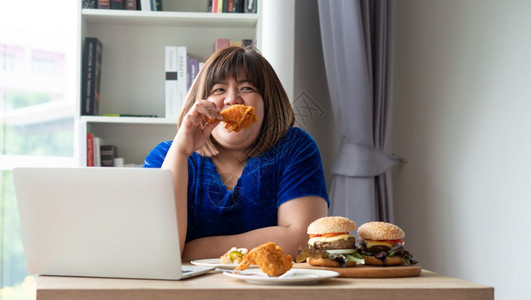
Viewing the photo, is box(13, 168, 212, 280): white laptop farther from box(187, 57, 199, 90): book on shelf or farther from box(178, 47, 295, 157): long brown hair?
box(187, 57, 199, 90): book on shelf

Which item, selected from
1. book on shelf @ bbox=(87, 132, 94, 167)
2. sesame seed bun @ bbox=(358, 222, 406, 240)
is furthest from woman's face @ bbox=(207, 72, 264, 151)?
book on shelf @ bbox=(87, 132, 94, 167)

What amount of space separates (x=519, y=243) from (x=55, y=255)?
185 cm

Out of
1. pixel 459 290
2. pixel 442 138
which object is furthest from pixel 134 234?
pixel 442 138

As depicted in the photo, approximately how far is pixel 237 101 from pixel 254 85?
0.09 m

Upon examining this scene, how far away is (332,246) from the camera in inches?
44.4

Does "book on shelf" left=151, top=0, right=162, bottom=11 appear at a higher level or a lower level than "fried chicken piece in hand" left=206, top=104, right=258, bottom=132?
higher

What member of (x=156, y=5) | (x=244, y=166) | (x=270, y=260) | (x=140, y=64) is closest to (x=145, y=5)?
(x=156, y=5)

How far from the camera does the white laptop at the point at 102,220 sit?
37.3 inches

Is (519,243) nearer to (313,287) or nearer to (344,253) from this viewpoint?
(344,253)

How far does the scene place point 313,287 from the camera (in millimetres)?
896

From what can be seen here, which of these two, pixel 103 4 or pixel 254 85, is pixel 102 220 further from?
pixel 103 4

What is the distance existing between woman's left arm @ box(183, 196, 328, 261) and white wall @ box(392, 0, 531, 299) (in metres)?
1.06

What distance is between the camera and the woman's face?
1698 mm

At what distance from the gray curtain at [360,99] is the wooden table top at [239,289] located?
1.74 meters
